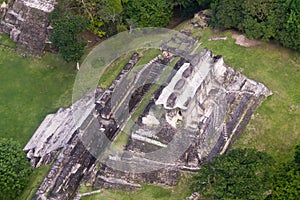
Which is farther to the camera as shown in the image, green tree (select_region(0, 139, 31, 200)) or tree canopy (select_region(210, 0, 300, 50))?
tree canopy (select_region(210, 0, 300, 50))

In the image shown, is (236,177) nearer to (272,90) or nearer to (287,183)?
(287,183)

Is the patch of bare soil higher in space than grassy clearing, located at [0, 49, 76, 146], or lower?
higher

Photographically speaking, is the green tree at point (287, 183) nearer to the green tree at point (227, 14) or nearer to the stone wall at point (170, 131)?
the stone wall at point (170, 131)

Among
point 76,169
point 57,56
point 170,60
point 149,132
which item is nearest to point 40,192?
point 76,169

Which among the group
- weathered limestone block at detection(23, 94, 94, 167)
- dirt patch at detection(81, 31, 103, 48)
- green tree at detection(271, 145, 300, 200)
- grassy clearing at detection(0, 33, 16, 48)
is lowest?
weathered limestone block at detection(23, 94, 94, 167)

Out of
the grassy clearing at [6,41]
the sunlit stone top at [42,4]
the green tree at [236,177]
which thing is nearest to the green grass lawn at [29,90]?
the grassy clearing at [6,41]

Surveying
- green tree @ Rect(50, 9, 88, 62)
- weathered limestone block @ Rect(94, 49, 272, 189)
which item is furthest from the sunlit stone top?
weathered limestone block @ Rect(94, 49, 272, 189)

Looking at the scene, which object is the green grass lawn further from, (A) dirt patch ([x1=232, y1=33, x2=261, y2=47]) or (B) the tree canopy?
(B) the tree canopy
